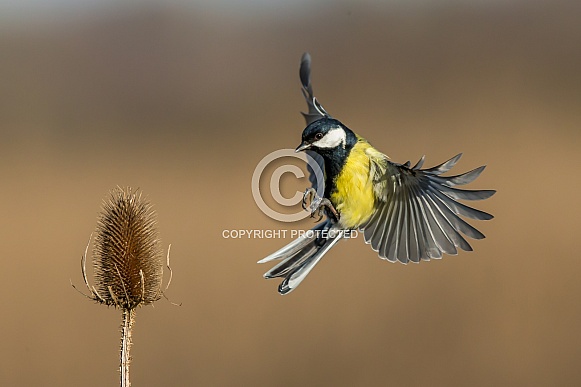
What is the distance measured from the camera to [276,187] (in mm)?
4812

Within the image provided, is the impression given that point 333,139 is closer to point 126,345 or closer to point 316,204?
point 316,204

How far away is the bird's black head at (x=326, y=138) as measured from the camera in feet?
11.2

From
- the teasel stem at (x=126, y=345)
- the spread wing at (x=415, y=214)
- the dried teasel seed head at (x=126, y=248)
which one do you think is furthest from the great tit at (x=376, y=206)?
the teasel stem at (x=126, y=345)

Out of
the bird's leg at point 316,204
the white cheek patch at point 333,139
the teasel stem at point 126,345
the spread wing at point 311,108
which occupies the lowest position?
the teasel stem at point 126,345

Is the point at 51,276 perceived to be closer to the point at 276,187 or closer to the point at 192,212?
the point at 192,212

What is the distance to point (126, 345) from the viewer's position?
2.53 m

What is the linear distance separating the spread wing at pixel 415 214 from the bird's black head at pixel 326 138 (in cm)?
20

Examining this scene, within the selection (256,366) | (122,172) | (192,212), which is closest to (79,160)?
(122,172)

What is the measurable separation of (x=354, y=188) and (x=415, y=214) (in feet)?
1.45

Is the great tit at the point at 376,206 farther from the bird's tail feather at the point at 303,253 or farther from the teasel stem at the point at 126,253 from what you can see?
the teasel stem at the point at 126,253

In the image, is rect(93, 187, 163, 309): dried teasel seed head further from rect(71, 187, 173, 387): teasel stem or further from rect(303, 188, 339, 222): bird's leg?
rect(303, 188, 339, 222): bird's leg

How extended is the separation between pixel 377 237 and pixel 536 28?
40.3 feet

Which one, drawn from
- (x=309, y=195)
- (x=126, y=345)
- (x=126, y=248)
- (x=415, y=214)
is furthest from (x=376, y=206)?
(x=126, y=345)

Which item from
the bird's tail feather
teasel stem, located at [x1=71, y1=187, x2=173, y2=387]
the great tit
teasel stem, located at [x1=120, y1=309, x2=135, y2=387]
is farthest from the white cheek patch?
teasel stem, located at [x1=120, y1=309, x2=135, y2=387]
